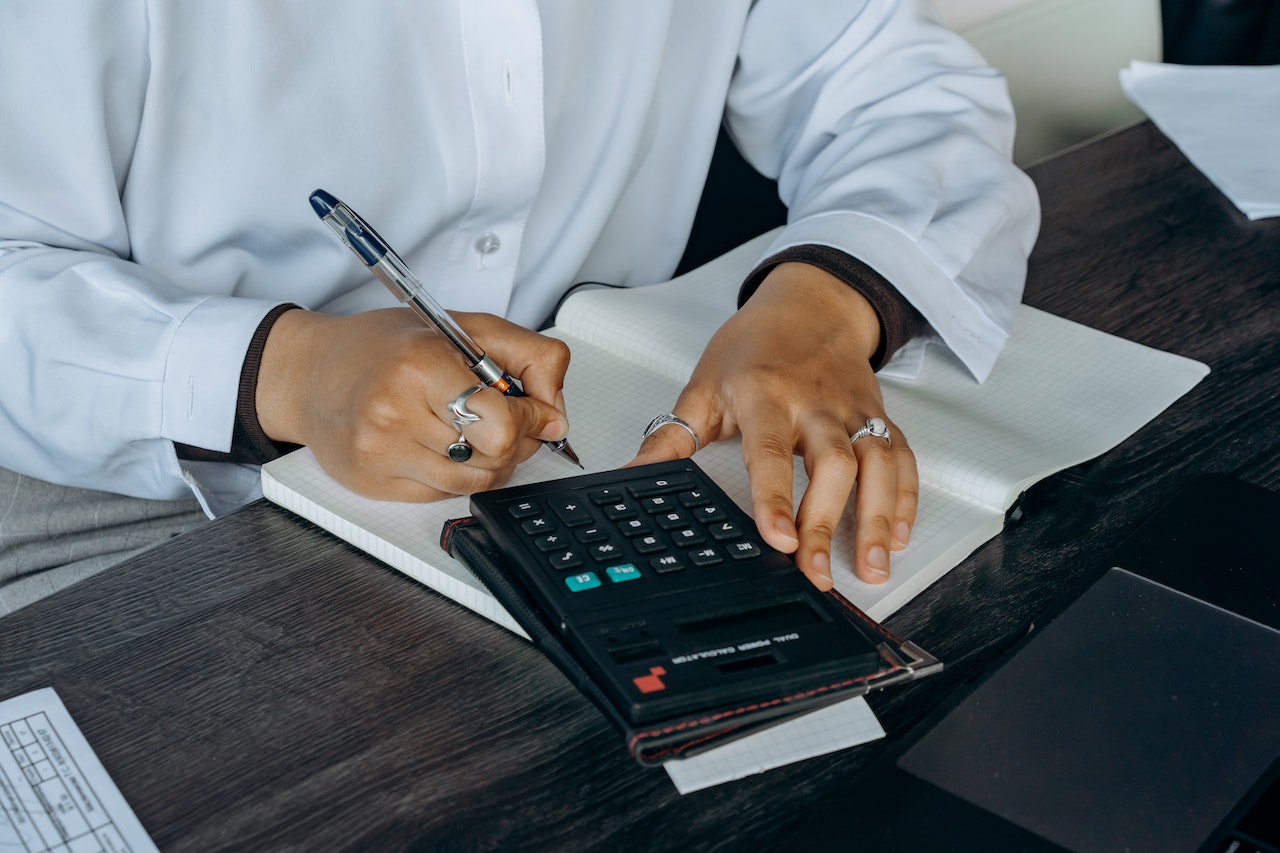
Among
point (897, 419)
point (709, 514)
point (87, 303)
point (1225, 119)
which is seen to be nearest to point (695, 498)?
point (709, 514)

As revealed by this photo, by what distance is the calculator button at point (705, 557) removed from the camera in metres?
0.56

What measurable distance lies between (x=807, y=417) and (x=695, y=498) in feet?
0.44

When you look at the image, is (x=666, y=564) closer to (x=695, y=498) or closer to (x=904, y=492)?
(x=695, y=498)

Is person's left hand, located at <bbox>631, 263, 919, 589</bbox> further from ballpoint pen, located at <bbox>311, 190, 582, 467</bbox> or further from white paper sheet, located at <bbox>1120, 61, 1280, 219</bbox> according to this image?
white paper sheet, located at <bbox>1120, 61, 1280, 219</bbox>

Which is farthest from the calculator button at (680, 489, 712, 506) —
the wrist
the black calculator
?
the wrist

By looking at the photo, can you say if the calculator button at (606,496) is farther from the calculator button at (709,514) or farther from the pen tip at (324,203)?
the pen tip at (324,203)

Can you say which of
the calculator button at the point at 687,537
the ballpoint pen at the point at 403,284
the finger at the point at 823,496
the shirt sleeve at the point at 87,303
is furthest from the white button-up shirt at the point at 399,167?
the calculator button at the point at 687,537

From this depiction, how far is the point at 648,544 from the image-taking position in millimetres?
559

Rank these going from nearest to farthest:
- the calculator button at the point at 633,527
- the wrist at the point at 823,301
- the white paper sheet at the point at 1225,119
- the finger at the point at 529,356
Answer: the calculator button at the point at 633,527
the finger at the point at 529,356
the wrist at the point at 823,301
the white paper sheet at the point at 1225,119

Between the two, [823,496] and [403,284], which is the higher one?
[403,284]

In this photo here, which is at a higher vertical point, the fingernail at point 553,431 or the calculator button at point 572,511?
the calculator button at point 572,511

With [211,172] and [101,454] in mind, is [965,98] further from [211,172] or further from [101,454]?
[101,454]

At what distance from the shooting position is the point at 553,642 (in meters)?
0.51

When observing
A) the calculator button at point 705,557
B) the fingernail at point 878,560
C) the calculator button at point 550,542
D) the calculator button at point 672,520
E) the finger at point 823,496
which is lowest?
the fingernail at point 878,560
